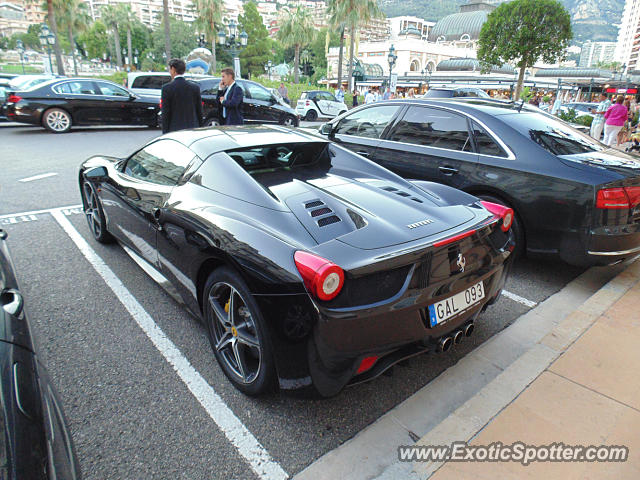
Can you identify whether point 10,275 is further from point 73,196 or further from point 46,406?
point 73,196

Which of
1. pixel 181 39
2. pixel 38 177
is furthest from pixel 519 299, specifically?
pixel 181 39

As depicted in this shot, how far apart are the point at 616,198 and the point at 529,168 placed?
0.71m

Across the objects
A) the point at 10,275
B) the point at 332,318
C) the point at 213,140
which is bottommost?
the point at 332,318

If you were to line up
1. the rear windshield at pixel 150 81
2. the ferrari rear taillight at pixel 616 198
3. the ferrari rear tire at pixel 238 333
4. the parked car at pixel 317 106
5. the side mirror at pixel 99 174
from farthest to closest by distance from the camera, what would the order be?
1. the parked car at pixel 317 106
2. the rear windshield at pixel 150 81
3. the side mirror at pixel 99 174
4. the ferrari rear taillight at pixel 616 198
5. the ferrari rear tire at pixel 238 333

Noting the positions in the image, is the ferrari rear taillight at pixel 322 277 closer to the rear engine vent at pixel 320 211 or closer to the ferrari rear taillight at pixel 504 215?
the rear engine vent at pixel 320 211

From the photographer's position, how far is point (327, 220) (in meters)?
2.28

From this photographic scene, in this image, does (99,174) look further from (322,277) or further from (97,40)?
(97,40)

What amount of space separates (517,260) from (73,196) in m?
5.96

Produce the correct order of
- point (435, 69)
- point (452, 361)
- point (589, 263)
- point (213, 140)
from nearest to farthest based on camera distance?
point (452, 361)
point (213, 140)
point (589, 263)
point (435, 69)

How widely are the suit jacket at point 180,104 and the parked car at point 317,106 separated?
49.8 feet

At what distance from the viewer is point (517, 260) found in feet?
14.2

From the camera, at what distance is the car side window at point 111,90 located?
12.6 metres

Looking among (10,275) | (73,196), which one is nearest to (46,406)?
(10,275)

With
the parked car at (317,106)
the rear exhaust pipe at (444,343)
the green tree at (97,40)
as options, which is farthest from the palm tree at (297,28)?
the green tree at (97,40)
